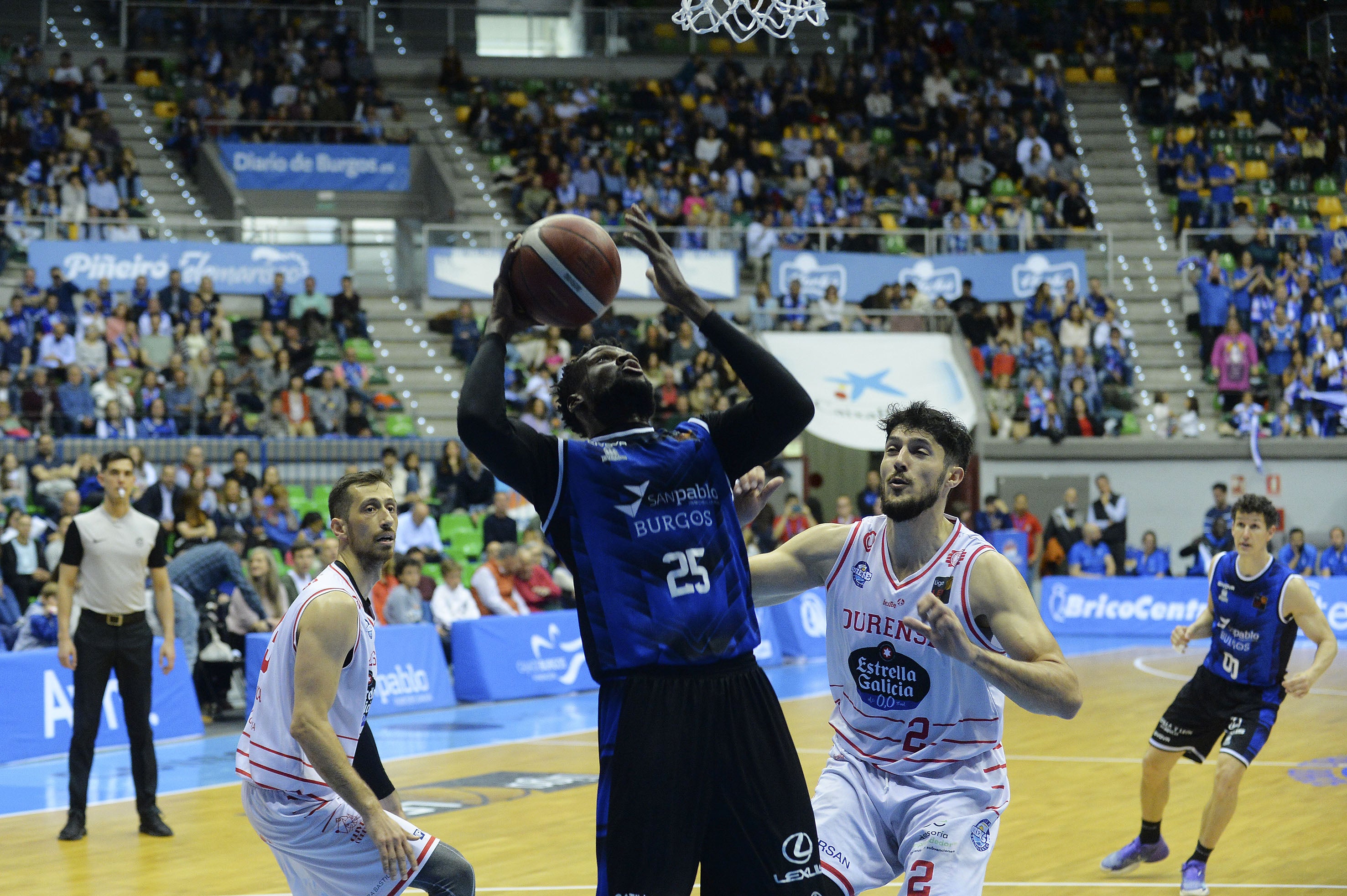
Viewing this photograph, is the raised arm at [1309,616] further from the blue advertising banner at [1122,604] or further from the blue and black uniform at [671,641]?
the blue advertising banner at [1122,604]

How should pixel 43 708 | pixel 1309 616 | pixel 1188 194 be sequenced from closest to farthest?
pixel 1309 616 → pixel 43 708 → pixel 1188 194

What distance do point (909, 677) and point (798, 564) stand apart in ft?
1.64

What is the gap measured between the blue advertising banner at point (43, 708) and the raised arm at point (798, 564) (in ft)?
22.8

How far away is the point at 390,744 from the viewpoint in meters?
11.9

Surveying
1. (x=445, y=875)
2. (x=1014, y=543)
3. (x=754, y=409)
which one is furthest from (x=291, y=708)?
(x=1014, y=543)

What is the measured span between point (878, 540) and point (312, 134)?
21770 millimetres

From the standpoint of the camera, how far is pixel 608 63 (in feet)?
94.0

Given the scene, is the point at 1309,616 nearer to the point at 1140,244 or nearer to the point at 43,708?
the point at 43,708

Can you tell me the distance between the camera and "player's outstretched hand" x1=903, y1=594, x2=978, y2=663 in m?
3.95

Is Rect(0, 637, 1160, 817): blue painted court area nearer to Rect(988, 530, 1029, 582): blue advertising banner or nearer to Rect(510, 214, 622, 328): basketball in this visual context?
Rect(988, 530, 1029, 582): blue advertising banner

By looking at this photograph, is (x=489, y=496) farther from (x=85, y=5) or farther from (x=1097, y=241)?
(x=85, y=5)

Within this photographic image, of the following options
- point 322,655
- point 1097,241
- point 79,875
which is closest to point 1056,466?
point 1097,241

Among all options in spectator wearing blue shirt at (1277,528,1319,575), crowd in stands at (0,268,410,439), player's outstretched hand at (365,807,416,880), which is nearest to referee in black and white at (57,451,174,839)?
player's outstretched hand at (365,807,416,880)

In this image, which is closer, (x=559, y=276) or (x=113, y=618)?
(x=559, y=276)
